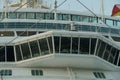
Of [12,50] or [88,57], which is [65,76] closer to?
[88,57]

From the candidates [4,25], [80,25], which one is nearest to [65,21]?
[80,25]

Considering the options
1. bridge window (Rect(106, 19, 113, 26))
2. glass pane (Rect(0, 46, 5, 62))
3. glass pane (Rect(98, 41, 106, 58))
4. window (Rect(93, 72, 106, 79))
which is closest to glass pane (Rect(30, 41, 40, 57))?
glass pane (Rect(0, 46, 5, 62))

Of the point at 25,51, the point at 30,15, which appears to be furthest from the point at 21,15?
the point at 25,51

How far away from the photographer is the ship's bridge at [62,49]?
31250 millimetres

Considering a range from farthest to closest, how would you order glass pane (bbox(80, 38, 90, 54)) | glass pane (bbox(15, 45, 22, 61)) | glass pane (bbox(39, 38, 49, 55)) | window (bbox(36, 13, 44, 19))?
window (bbox(36, 13, 44, 19))
glass pane (bbox(15, 45, 22, 61))
glass pane (bbox(80, 38, 90, 54))
glass pane (bbox(39, 38, 49, 55))

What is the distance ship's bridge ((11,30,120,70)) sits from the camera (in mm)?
31250

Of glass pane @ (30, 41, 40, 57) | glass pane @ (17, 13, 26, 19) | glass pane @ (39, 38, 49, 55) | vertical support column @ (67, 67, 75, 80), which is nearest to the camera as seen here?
glass pane @ (39, 38, 49, 55)

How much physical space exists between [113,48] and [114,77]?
2312mm

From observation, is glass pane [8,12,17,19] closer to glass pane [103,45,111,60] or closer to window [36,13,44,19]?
window [36,13,44,19]

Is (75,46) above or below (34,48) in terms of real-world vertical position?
above

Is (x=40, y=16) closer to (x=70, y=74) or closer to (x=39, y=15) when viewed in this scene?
(x=39, y=15)

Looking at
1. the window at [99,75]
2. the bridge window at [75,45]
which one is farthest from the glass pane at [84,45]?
the window at [99,75]

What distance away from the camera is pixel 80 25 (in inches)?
1485

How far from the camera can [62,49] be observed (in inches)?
1236
